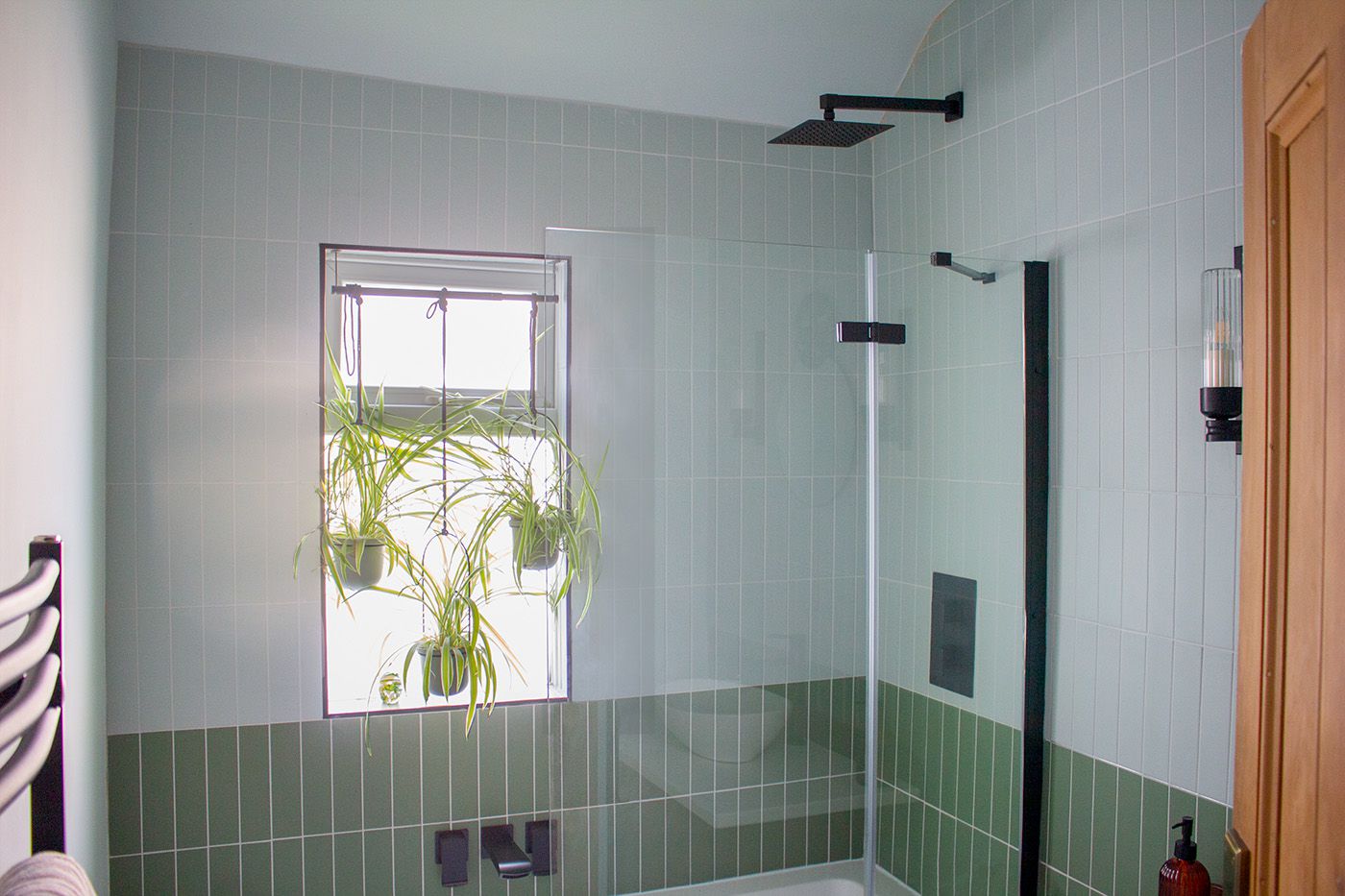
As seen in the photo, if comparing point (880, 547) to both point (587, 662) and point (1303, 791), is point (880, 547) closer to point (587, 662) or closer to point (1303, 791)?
point (587, 662)

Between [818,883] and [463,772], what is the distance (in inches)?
33.8

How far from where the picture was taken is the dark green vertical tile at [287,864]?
2125 mm

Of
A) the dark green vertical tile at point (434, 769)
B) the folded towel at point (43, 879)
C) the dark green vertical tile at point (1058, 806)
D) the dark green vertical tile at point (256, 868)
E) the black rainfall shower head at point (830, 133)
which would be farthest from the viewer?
the dark green vertical tile at point (434, 769)

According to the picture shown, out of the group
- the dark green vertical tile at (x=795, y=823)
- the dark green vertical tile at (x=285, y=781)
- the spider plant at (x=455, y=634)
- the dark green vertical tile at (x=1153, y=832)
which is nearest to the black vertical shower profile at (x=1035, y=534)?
the dark green vertical tile at (x=1153, y=832)

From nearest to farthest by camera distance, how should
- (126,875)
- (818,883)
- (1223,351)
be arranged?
1. (1223,351)
2. (818,883)
3. (126,875)

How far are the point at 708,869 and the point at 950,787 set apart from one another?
1.64 feet

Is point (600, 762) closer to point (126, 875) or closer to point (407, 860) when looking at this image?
point (407, 860)

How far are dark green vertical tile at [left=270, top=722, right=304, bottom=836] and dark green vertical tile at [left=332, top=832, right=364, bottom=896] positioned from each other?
0.10m

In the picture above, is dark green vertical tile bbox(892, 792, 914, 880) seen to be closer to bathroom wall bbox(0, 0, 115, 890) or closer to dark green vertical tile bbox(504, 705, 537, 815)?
dark green vertical tile bbox(504, 705, 537, 815)

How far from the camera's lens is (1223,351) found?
4.70ft

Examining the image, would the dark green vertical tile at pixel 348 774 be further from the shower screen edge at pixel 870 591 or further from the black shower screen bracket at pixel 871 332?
the black shower screen bracket at pixel 871 332

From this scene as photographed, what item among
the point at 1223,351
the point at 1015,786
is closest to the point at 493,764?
the point at 1015,786

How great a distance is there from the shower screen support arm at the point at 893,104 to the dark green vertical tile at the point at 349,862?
1942 mm

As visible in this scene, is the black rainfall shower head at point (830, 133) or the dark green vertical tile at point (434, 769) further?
the dark green vertical tile at point (434, 769)
